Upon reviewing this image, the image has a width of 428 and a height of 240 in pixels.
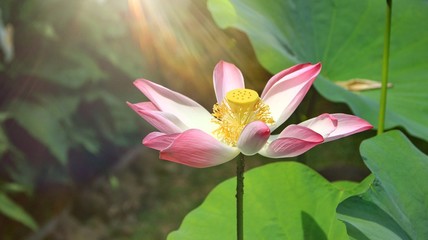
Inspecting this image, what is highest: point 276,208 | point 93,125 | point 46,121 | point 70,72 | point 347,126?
point 347,126

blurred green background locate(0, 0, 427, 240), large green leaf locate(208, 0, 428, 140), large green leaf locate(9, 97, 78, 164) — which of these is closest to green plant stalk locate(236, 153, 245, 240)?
large green leaf locate(208, 0, 428, 140)

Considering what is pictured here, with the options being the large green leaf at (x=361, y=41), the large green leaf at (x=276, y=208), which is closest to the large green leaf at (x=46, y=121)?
the large green leaf at (x=361, y=41)

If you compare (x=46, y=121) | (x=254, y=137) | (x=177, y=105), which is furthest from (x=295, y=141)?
(x=46, y=121)

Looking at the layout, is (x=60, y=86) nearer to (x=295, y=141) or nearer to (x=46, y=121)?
(x=46, y=121)

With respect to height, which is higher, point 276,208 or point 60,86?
point 276,208

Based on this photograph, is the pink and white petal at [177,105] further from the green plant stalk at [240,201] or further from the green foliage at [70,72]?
the green foliage at [70,72]
